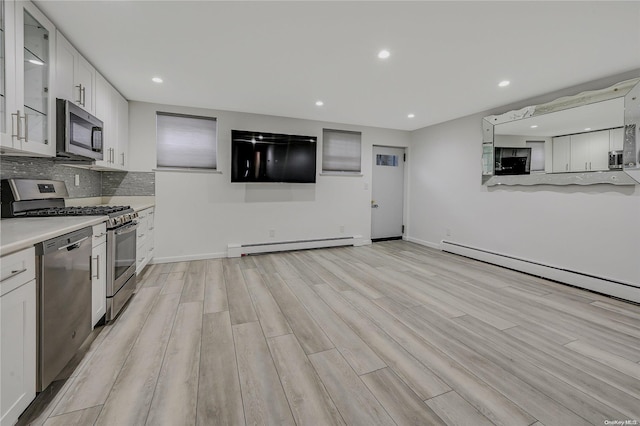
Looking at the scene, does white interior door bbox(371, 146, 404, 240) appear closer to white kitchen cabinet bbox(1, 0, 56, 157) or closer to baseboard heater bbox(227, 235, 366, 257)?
baseboard heater bbox(227, 235, 366, 257)

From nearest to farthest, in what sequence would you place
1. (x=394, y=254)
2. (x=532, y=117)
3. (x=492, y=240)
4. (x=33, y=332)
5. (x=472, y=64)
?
(x=33, y=332) < (x=472, y=64) < (x=532, y=117) < (x=492, y=240) < (x=394, y=254)

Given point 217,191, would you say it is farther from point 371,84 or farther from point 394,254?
point 394,254

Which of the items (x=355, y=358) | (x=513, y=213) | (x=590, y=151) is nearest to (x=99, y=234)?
(x=355, y=358)

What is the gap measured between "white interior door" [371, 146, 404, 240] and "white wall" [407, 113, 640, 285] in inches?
10.4

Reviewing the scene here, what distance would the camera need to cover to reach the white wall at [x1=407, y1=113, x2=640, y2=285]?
10.2 ft

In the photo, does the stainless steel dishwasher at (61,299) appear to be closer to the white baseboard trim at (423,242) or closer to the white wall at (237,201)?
the white wall at (237,201)

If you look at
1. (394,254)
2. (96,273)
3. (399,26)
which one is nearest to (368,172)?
(394,254)

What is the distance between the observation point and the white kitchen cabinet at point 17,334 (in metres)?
1.18

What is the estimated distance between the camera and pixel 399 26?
2.24 metres

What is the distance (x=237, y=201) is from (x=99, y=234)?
102 inches

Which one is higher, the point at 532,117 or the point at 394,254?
the point at 532,117

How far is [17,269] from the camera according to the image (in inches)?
49.8

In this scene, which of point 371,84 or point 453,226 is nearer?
point 371,84

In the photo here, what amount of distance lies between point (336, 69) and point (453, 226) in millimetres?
3653
